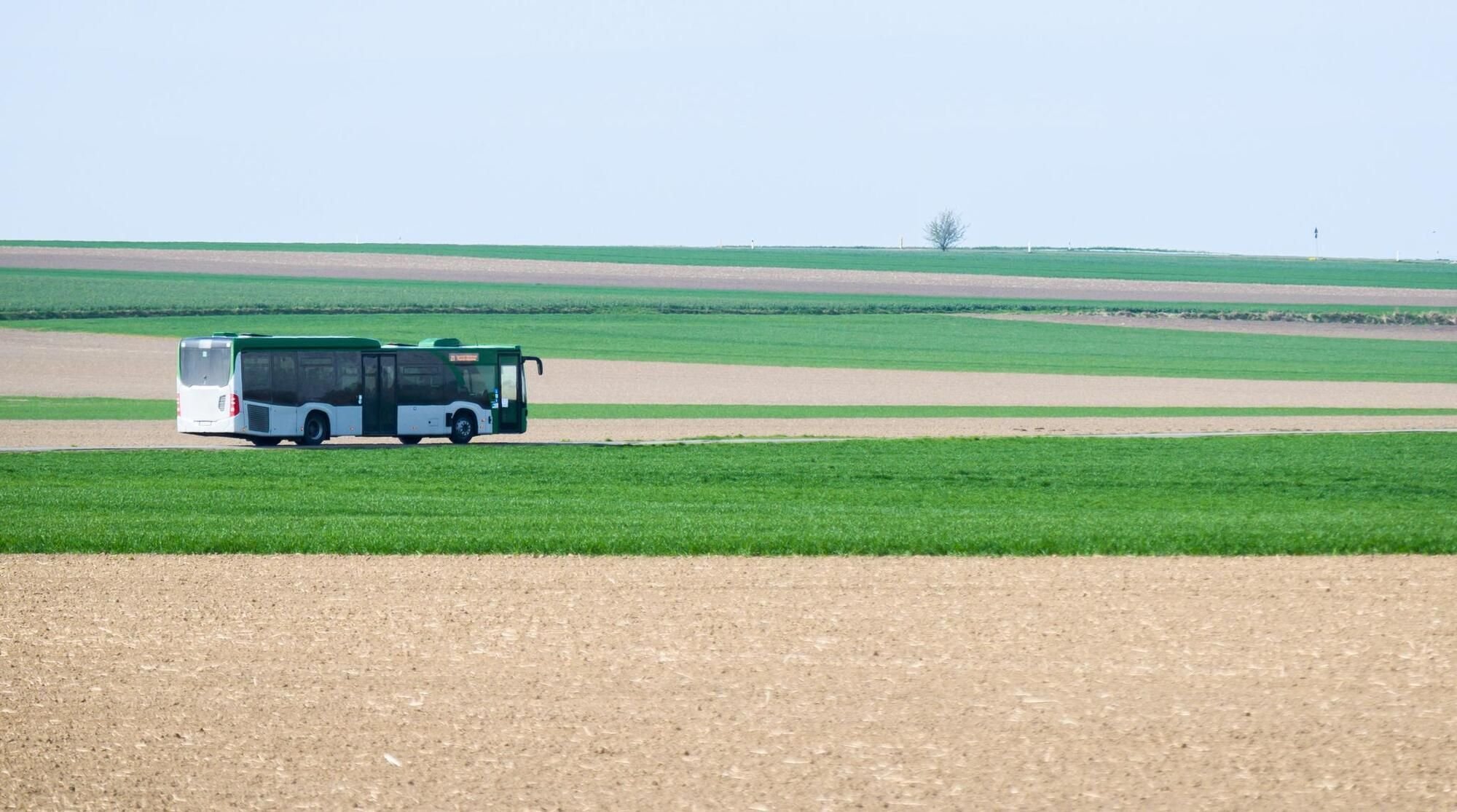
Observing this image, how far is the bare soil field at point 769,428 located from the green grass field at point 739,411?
141 centimetres

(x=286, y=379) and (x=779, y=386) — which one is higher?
(x=286, y=379)

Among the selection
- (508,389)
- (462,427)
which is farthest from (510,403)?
Answer: (462,427)

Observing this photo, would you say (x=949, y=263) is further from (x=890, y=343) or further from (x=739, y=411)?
(x=739, y=411)

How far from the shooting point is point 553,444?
41.0m

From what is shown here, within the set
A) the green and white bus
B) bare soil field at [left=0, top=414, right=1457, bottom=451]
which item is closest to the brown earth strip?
bare soil field at [left=0, top=414, right=1457, bottom=451]

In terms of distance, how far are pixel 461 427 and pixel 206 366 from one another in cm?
637

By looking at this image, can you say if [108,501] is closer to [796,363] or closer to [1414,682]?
[1414,682]

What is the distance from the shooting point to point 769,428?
1866 inches

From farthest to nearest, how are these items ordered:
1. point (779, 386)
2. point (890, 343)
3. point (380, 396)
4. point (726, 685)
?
point (890, 343) → point (779, 386) → point (380, 396) → point (726, 685)

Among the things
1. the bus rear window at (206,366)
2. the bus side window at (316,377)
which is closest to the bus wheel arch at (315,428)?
the bus side window at (316,377)

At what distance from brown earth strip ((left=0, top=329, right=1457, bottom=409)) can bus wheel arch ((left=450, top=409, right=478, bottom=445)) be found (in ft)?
49.4

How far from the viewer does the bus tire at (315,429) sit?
43.6 m

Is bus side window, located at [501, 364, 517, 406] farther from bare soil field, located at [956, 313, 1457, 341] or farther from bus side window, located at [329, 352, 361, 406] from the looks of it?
bare soil field, located at [956, 313, 1457, 341]

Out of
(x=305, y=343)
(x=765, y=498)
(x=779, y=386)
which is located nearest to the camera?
(x=765, y=498)
